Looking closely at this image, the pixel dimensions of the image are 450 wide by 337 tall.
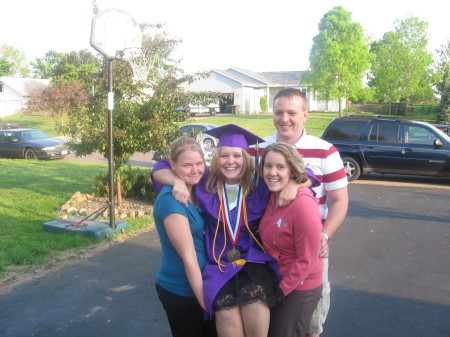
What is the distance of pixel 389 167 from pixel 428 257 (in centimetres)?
695

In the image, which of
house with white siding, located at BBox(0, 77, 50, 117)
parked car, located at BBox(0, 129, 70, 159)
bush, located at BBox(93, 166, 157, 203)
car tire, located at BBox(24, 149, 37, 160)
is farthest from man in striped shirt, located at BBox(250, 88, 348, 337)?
house with white siding, located at BBox(0, 77, 50, 117)

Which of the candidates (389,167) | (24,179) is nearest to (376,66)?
(389,167)

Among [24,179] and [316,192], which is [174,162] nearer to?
[316,192]

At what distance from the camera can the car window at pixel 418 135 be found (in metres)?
12.5

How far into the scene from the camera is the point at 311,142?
3.02 meters

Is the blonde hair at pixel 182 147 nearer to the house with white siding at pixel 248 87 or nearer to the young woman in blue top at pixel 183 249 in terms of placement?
the young woman in blue top at pixel 183 249

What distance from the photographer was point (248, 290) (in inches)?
93.7

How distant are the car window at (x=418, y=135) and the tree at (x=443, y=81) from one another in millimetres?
22645

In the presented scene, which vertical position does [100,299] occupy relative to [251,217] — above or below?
below

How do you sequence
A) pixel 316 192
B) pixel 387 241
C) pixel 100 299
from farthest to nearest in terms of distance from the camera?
pixel 387 241 < pixel 100 299 < pixel 316 192

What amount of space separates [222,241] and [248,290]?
12.1 inches

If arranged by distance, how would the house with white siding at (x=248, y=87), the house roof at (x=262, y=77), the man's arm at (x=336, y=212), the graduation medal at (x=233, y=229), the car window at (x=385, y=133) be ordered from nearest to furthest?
the graduation medal at (x=233, y=229), the man's arm at (x=336, y=212), the car window at (x=385, y=133), the house with white siding at (x=248, y=87), the house roof at (x=262, y=77)

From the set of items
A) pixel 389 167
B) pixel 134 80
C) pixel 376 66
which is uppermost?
pixel 376 66

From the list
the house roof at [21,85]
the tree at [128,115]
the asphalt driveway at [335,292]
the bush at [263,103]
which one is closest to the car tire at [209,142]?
the tree at [128,115]
